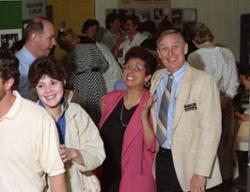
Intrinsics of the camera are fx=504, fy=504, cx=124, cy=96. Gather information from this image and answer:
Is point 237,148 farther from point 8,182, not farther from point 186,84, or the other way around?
point 8,182

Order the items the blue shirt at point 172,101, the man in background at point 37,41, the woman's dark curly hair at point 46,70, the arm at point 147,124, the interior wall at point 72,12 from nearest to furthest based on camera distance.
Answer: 1. the woman's dark curly hair at point 46,70
2. the blue shirt at point 172,101
3. the arm at point 147,124
4. the man in background at point 37,41
5. the interior wall at point 72,12

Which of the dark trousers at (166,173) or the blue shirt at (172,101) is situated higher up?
the blue shirt at (172,101)

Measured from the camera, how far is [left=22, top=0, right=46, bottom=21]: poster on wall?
172 inches

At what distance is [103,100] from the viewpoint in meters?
3.24

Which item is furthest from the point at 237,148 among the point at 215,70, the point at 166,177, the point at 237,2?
the point at 237,2

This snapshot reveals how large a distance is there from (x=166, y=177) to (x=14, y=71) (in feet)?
4.25

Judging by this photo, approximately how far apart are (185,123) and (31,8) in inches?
90.7

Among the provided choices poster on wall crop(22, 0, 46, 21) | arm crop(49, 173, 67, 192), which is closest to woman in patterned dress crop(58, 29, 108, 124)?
poster on wall crop(22, 0, 46, 21)

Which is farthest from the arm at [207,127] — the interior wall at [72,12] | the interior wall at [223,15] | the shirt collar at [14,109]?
the interior wall at [223,15]

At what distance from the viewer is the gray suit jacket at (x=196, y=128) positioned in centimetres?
276

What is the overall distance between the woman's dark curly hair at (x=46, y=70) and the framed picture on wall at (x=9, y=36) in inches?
64.4

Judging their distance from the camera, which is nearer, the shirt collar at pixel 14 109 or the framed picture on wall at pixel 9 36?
the shirt collar at pixel 14 109

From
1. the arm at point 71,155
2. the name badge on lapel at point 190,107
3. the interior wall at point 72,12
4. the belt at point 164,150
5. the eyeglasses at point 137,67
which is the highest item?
the interior wall at point 72,12

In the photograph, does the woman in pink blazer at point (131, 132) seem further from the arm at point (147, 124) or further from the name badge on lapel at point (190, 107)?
the name badge on lapel at point (190, 107)
